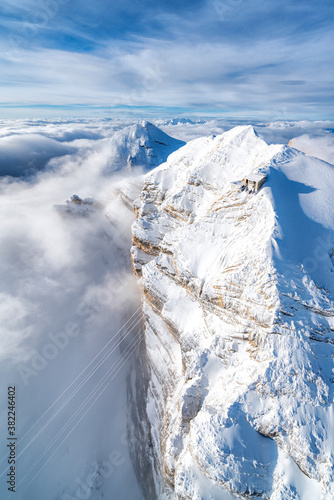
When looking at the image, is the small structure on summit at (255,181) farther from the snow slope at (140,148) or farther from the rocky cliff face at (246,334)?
the snow slope at (140,148)

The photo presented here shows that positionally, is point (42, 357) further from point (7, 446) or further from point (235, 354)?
point (235, 354)

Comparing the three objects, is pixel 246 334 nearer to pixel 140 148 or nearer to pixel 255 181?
pixel 255 181

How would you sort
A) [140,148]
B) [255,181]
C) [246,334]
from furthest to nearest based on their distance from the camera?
[140,148] < [255,181] < [246,334]

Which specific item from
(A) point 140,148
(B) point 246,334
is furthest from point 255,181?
(A) point 140,148

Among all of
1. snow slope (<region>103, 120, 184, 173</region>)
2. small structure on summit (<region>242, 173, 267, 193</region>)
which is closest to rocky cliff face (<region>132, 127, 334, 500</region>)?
A: small structure on summit (<region>242, 173, 267, 193</region>)

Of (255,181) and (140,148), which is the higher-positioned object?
(255,181)
